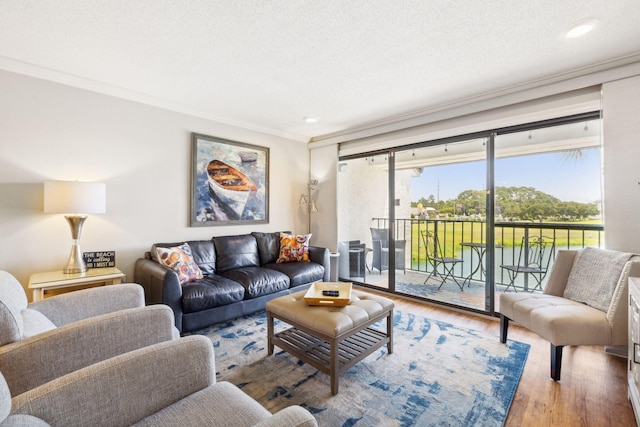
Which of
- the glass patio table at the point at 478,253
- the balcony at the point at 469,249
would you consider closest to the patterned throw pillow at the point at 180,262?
the balcony at the point at 469,249

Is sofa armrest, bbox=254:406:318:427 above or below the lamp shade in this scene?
below

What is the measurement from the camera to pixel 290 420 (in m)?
0.80

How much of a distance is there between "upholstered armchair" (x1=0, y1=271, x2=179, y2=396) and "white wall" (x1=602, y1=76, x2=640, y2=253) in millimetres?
3410

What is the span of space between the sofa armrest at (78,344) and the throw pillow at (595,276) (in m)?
2.92

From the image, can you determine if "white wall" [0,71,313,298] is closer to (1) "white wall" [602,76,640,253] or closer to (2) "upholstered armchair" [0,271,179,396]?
(2) "upholstered armchair" [0,271,179,396]

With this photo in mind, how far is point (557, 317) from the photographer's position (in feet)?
6.22

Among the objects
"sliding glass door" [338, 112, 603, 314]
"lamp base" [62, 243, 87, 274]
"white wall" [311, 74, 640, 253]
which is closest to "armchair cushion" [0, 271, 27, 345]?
"lamp base" [62, 243, 87, 274]

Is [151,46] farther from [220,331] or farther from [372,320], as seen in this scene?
[372,320]

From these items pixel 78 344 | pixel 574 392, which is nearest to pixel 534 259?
pixel 574 392

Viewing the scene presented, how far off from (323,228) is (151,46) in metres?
3.26

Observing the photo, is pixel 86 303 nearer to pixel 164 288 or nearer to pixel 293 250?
pixel 164 288

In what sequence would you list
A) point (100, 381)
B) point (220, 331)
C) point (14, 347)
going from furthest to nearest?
point (220, 331) < point (14, 347) < point (100, 381)

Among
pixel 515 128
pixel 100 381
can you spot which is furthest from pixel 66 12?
pixel 515 128

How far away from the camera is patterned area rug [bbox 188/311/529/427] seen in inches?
64.2
